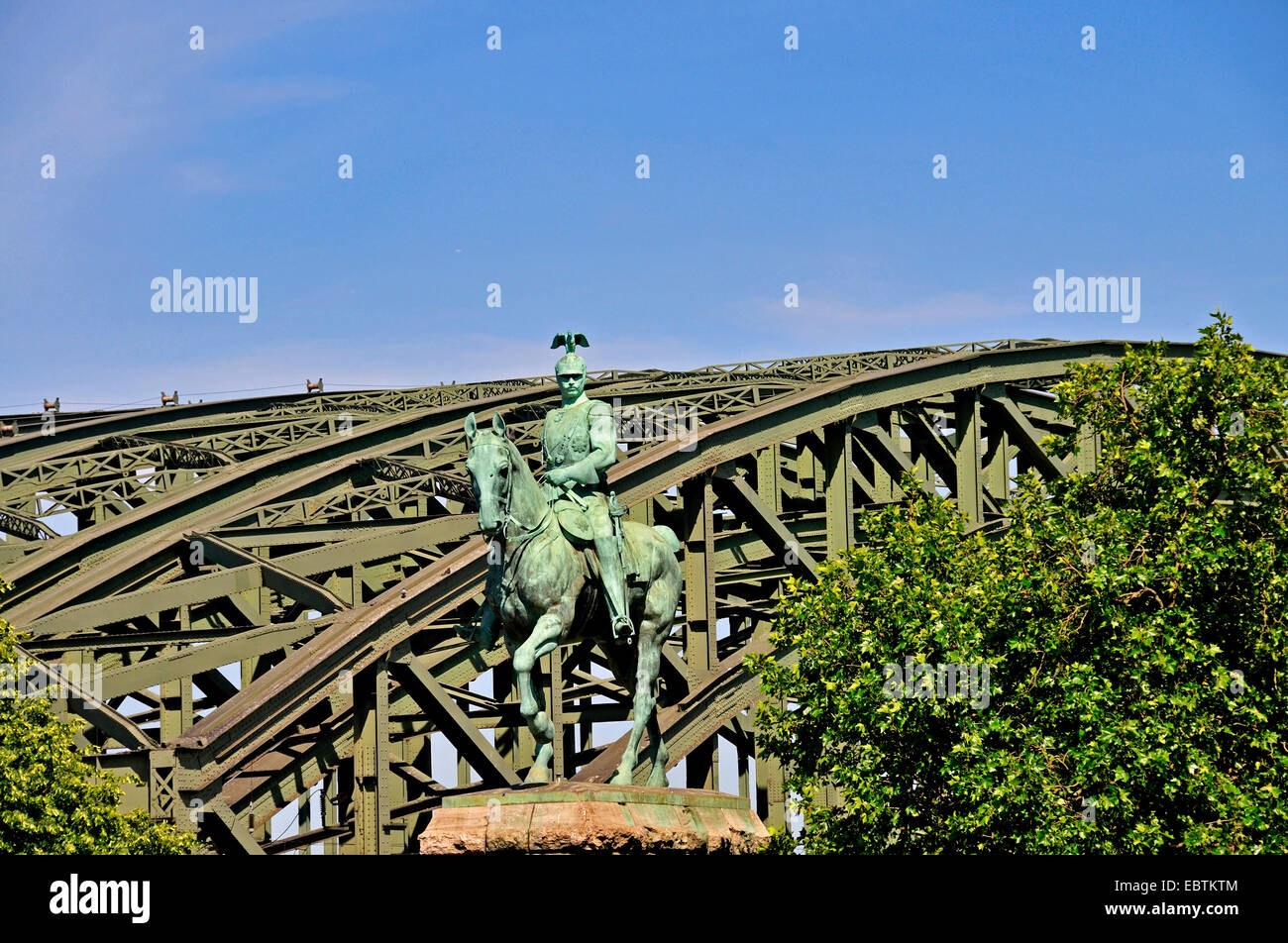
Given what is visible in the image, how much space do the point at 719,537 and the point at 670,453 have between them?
16.0 ft

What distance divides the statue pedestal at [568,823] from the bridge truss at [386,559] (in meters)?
10.5

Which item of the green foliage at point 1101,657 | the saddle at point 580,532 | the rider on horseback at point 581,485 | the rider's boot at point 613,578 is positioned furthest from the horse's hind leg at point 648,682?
the green foliage at point 1101,657

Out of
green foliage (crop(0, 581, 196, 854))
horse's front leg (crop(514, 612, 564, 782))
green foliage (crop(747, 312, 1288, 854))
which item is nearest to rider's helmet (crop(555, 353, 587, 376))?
horse's front leg (crop(514, 612, 564, 782))

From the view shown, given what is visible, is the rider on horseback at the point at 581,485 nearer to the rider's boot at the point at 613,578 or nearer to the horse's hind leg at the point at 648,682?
the rider's boot at the point at 613,578

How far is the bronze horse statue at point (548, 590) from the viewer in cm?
2194

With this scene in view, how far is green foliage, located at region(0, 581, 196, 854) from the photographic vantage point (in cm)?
2998

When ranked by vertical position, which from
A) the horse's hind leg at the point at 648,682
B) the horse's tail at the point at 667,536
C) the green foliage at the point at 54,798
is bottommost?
the green foliage at the point at 54,798

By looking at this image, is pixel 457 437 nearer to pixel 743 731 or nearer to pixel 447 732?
pixel 743 731

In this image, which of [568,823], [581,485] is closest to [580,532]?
[581,485]

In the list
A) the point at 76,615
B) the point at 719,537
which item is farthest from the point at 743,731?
the point at 76,615

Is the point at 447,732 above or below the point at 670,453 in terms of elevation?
below

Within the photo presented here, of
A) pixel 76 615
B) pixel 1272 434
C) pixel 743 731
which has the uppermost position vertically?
pixel 1272 434
